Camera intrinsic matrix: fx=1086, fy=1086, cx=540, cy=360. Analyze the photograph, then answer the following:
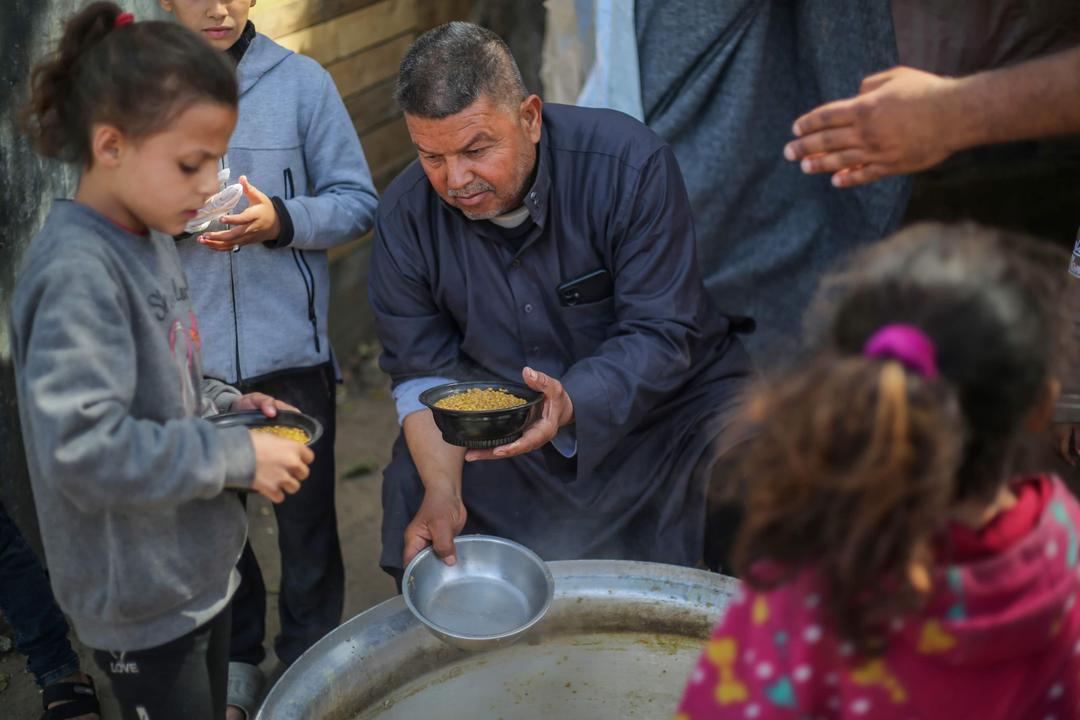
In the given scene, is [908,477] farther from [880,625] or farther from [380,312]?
[380,312]

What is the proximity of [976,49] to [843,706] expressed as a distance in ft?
9.41

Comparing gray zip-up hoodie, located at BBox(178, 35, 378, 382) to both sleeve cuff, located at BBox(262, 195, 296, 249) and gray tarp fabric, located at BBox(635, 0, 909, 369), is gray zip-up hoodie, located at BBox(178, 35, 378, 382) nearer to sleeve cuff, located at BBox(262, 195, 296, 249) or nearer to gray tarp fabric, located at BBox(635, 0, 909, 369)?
sleeve cuff, located at BBox(262, 195, 296, 249)

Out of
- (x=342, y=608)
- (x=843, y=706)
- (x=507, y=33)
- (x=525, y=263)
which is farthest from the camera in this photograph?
(x=507, y=33)

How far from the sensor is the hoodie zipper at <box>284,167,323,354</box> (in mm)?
2850

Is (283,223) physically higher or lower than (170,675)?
higher

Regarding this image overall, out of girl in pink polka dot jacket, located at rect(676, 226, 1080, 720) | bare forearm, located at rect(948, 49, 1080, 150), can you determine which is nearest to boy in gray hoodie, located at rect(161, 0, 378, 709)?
bare forearm, located at rect(948, 49, 1080, 150)

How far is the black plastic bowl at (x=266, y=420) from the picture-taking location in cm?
209

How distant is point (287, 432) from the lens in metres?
2.10

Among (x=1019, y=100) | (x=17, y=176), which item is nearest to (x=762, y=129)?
(x=1019, y=100)

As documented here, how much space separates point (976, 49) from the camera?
3.54m

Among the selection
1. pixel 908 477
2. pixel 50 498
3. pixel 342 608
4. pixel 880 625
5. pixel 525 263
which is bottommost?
pixel 342 608

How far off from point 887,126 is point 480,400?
3.53 ft

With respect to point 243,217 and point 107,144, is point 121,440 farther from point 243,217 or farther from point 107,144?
point 243,217

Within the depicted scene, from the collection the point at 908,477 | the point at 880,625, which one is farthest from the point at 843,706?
the point at 908,477
